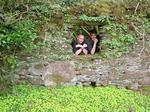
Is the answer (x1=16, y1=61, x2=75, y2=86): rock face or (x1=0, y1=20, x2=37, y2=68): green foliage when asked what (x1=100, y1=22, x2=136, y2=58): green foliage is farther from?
(x1=0, y1=20, x2=37, y2=68): green foliage

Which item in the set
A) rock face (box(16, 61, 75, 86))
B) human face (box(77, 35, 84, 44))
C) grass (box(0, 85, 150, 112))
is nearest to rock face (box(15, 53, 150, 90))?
rock face (box(16, 61, 75, 86))

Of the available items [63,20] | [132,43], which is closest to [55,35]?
[63,20]

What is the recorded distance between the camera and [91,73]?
8719mm

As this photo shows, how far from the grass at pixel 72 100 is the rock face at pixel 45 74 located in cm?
18

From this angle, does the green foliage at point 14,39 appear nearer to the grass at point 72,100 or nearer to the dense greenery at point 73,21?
the dense greenery at point 73,21

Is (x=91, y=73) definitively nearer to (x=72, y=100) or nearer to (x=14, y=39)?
(x=72, y=100)

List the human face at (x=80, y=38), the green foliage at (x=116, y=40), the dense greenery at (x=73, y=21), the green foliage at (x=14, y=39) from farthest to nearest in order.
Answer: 1. the human face at (x=80, y=38)
2. the green foliage at (x=116, y=40)
3. the dense greenery at (x=73, y=21)
4. the green foliage at (x=14, y=39)

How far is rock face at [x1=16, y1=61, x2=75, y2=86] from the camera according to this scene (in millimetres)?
8531

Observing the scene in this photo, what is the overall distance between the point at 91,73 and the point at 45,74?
1.00m

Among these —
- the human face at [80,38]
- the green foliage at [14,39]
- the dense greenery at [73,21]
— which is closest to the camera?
the green foliage at [14,39]

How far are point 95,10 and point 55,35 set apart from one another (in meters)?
1.07

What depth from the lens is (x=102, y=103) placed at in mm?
8109

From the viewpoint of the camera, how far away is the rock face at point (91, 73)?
8547 mm

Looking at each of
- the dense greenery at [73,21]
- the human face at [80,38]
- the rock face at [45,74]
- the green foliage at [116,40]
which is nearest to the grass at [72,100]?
the rock face at [45,74]
